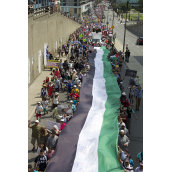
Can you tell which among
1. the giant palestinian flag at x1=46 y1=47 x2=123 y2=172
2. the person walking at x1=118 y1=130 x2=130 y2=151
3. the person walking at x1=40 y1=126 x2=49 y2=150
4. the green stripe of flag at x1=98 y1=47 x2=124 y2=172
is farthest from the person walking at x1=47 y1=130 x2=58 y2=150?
the person walking at x1=118 y1=130 x2=130 y2=151

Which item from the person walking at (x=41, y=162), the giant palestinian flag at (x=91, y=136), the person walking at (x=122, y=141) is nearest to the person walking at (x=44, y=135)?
the giant palestinian flag at (x=91, y=136)

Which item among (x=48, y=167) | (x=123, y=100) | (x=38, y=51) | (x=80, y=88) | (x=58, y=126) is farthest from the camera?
(x=38, y=51)

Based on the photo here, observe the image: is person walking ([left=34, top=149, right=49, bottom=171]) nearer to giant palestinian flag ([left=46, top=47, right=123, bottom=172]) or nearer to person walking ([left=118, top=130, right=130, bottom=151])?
giant palestinian flag ([left=46, top=47, right=123, bottom=172])

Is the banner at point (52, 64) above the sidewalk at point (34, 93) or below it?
above

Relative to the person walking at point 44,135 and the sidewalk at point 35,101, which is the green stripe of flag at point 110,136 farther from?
the sidewalk at point 35,101

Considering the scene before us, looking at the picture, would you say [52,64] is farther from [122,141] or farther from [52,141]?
[122,141]

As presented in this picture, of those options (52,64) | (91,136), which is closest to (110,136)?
(91,136)
